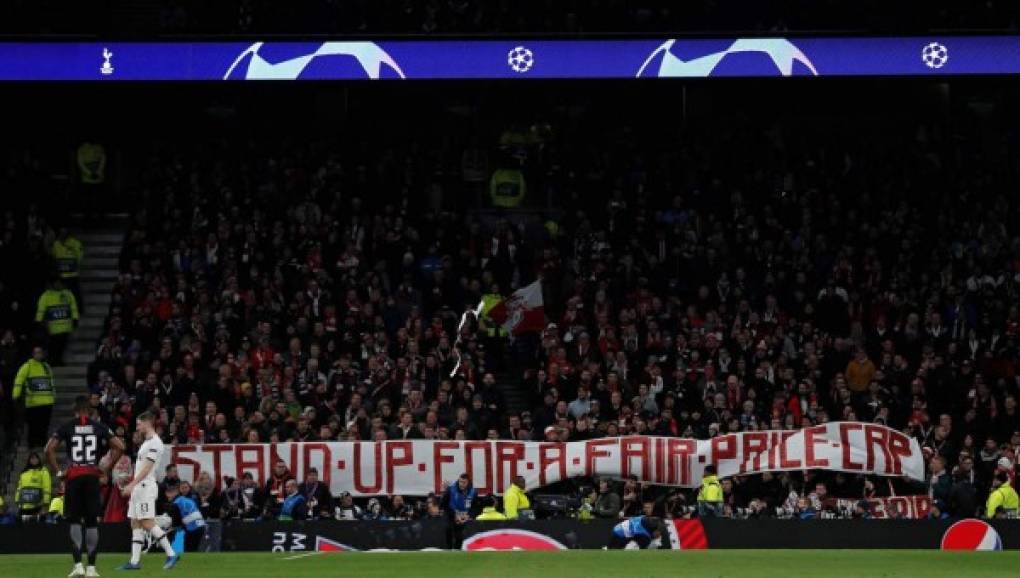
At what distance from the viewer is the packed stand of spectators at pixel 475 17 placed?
33281mm

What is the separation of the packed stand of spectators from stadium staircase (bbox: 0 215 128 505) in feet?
12.5

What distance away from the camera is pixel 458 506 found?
27547 millimetres

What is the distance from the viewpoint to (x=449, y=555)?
24406 mm

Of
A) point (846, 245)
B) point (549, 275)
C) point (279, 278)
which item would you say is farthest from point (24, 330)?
point (846, 245)

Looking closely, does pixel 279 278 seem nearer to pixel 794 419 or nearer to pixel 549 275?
pixel 549 275

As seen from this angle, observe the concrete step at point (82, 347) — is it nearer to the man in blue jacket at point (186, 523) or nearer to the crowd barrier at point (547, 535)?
the crowd barrier at point (547, 535)

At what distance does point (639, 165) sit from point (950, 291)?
6.36 meters

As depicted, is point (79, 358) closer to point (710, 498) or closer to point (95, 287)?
point (95, 287)

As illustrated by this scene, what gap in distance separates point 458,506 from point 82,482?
26.3 feet

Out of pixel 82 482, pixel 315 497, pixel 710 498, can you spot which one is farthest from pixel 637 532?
pixel 82 482

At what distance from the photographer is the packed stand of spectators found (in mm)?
33281

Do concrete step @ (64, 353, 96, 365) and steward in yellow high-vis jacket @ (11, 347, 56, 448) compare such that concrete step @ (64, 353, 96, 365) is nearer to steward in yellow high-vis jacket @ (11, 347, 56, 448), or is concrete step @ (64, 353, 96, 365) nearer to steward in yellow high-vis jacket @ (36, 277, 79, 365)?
steward in yellow high-vis jacket @ (36, 277, 79, 365)

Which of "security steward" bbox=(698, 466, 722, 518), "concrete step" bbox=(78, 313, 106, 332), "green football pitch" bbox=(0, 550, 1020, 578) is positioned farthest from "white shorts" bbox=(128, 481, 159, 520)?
"concrete step" bbox=(78, 313, 106, 332)

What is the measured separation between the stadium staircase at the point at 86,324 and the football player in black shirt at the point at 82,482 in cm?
933
